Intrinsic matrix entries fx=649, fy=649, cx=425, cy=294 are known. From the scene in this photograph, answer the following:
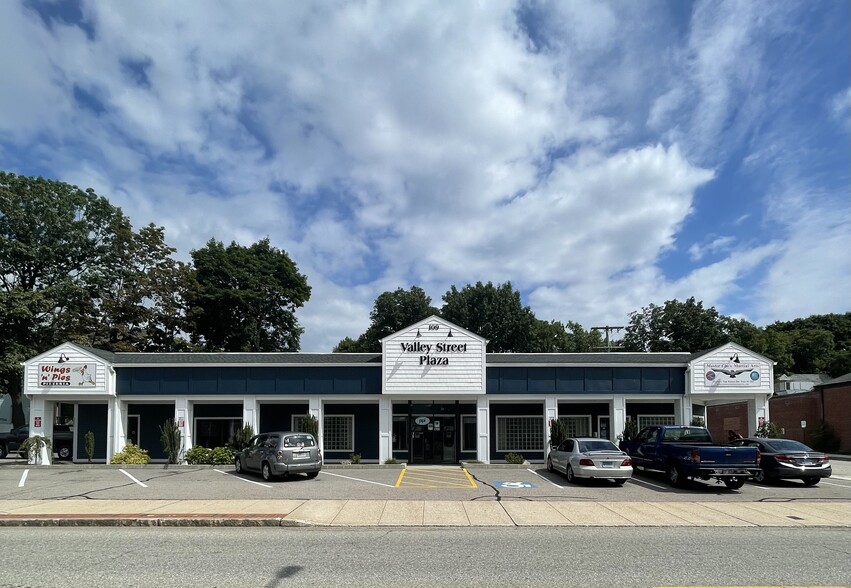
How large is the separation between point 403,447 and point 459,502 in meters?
15.4

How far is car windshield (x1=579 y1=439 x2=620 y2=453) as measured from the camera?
19969 millimetres

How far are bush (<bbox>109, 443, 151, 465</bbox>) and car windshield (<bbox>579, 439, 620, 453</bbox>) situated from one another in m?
18.4

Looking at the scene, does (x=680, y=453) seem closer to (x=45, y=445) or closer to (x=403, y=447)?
(x=403, y=447)

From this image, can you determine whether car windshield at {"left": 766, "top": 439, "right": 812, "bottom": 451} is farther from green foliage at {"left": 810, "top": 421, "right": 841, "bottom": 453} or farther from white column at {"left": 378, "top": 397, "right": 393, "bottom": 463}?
green foliage at {"left": 810, "top": 421, "right": 841, "bottom": 453}

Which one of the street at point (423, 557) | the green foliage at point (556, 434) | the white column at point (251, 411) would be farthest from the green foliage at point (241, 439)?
the street at point (423, 557)

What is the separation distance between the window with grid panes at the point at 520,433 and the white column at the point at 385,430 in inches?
228

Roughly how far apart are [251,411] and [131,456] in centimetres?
524

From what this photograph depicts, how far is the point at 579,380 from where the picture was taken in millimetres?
29281

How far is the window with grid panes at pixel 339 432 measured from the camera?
102 ft

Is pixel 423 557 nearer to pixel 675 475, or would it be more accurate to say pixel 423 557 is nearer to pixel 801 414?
pixel 675 475

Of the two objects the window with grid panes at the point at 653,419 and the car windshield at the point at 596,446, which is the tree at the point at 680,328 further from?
the car windshield at the point at 596,446

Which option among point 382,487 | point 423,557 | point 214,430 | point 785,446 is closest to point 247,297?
point 214,430

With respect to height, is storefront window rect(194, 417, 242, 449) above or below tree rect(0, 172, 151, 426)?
below

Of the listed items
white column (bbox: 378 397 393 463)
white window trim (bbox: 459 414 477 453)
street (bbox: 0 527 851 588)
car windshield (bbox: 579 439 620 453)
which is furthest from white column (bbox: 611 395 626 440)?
street (bbox: 0 527 851 588)
